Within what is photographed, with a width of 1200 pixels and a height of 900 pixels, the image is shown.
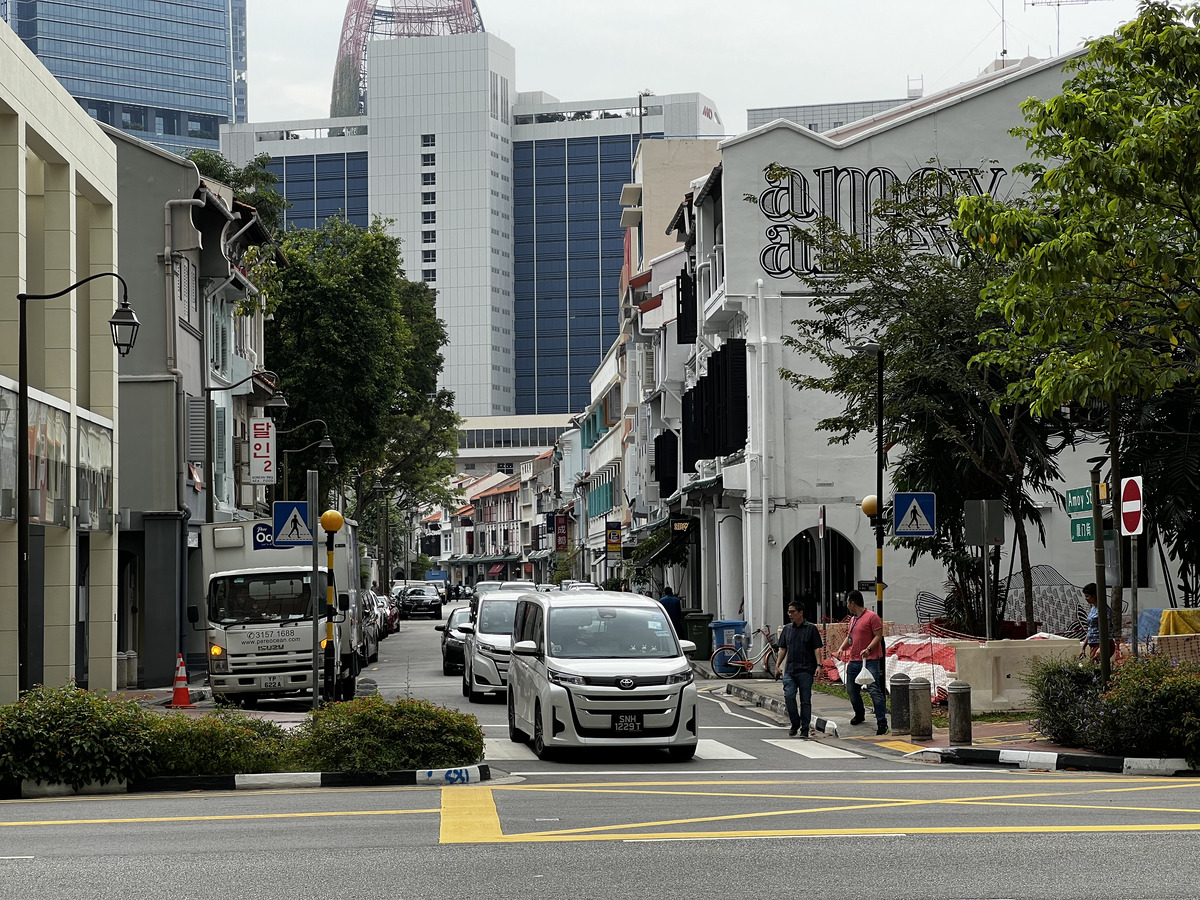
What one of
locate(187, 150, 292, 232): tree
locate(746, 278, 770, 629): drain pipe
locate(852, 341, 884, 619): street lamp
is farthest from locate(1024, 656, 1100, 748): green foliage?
locate(187, 150, 292, 232): tree

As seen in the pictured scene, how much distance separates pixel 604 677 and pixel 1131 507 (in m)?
5.71

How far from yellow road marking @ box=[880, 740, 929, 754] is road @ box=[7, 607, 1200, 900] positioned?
6.39ft

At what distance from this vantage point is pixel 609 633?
17734mm

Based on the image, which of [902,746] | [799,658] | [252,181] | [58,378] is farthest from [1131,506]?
[252,181]

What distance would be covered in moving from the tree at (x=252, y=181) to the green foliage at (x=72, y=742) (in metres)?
35.6

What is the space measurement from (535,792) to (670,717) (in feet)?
10.9

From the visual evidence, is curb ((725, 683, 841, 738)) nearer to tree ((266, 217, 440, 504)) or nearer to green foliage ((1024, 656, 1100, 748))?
green foliage ((1024, 656, 1100, 748))

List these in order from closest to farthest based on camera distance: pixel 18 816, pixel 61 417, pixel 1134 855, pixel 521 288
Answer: pixel 1134 855 < pixel 18 816 < pixel 61 417 < pixel 521 288

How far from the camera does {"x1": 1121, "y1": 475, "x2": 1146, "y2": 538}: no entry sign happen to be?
16.1 meters

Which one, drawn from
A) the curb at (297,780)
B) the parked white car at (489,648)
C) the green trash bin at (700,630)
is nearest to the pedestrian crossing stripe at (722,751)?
the curb at (297,780)

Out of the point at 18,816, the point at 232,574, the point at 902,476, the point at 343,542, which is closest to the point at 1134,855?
the point at 18,816

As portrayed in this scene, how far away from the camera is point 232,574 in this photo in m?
25.4

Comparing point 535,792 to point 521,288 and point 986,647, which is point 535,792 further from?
point 521,288

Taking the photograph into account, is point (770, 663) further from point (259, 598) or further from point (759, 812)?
point (759, 812)
